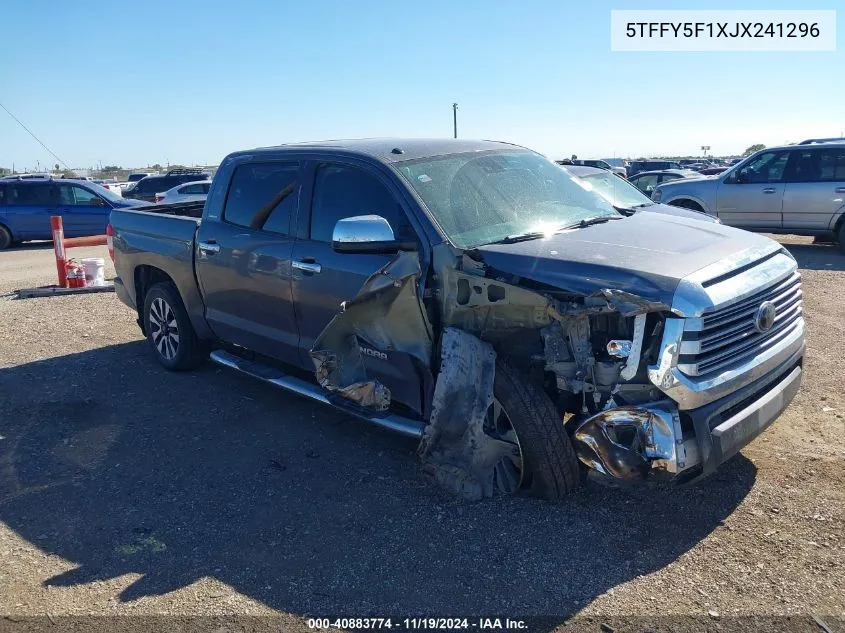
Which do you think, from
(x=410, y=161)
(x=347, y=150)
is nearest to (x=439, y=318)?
(x=410, y=161)

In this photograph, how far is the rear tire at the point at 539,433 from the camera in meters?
3.72

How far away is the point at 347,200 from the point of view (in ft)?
15.7

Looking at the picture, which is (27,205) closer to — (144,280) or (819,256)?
(144,280)

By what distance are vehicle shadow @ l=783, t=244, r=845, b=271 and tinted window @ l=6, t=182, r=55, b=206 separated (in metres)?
15.9

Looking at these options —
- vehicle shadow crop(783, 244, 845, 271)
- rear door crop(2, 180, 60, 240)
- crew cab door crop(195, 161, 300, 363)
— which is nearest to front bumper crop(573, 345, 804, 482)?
crew cab door crop(195, 161, 300, 363)

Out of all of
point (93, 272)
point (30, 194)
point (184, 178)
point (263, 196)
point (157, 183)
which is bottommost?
point (93, 272)

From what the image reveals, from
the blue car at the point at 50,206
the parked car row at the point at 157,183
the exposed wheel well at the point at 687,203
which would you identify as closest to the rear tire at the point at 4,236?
the blue car at the point at 50,206

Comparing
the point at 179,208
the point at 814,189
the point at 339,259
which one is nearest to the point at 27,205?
the point at 179,208

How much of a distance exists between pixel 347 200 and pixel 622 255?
1.89 meters

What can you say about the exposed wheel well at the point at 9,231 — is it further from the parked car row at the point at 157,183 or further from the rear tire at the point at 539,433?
the rear tire at the point at 539,433

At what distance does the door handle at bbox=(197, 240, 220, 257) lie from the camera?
5.69 meters

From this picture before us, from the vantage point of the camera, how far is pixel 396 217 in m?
4.41

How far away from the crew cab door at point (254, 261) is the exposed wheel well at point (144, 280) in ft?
3.16

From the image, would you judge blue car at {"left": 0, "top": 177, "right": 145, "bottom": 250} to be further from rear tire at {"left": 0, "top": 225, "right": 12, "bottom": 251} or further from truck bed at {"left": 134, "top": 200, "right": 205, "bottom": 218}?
truck bed at {"left": 134, "top": 200, "right": 205, "bottom": 218}
